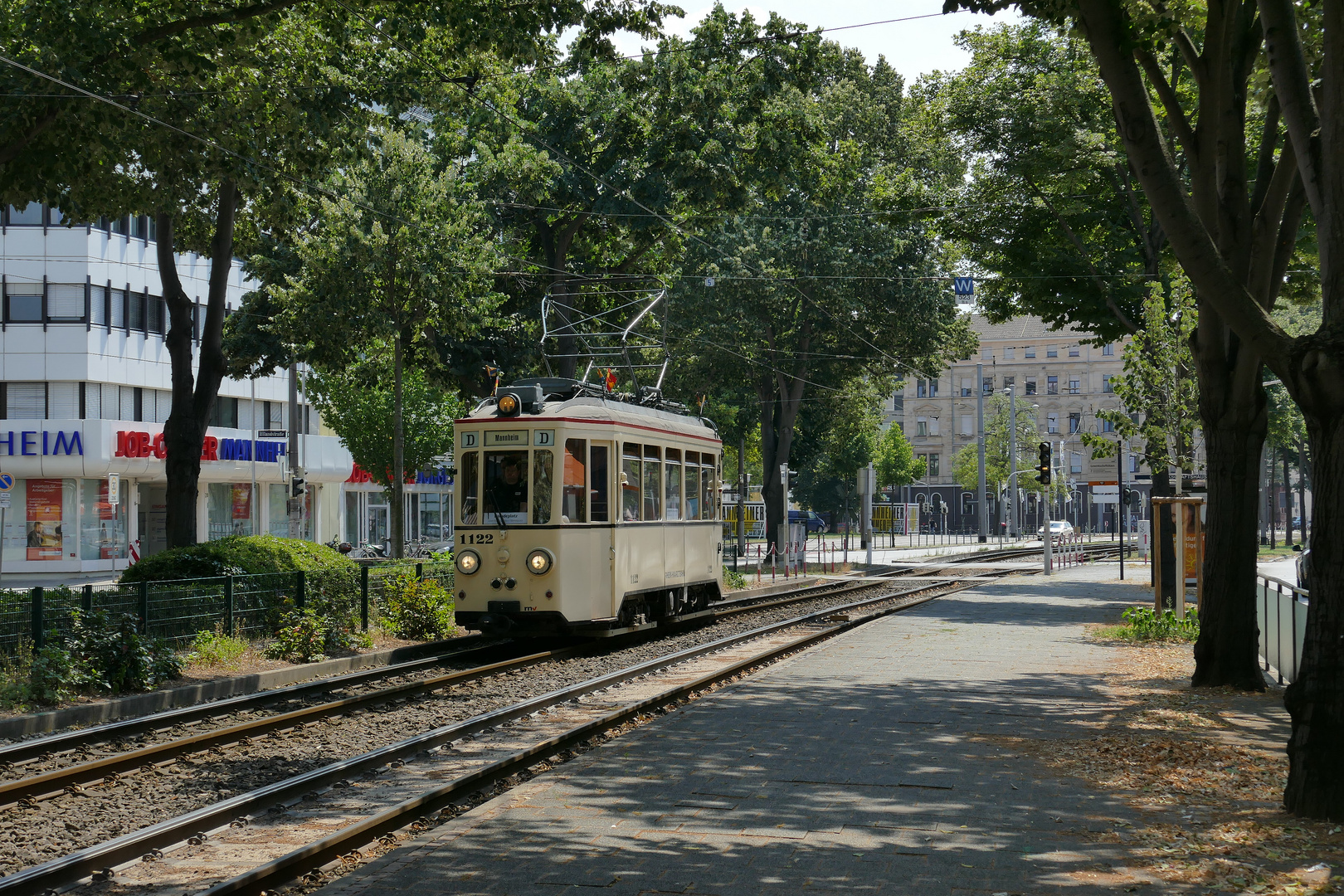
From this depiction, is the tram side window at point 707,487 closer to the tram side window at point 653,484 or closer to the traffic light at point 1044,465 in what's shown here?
the tram side window at point 653,484

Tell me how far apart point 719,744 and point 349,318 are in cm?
1623

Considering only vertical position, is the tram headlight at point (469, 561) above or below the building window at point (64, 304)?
below

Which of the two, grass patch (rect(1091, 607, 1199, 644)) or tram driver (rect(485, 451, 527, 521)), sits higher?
tram driver (rect(485, 451, 527, 521))

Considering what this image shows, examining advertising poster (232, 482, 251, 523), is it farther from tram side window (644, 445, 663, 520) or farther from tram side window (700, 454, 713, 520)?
tram side window (644, 445, 663, 520)

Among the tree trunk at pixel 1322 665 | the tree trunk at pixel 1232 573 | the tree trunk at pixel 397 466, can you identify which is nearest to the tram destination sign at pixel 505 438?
the tree trunk at pixel 397 466

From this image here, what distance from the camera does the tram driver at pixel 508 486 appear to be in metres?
16.4

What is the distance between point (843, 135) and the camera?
41.6 meters

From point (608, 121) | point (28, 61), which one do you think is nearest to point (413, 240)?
point (608, 121)

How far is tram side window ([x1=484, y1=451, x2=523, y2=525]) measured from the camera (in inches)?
646

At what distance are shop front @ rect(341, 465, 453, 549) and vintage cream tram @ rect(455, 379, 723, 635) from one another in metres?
41.2

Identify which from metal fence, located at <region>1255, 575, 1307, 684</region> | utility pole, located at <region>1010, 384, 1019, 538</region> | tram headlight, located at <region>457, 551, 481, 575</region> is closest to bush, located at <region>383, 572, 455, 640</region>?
tram headlight, located at <region>457, 551, 481, 575</region>

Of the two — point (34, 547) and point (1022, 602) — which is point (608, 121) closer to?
point (1022, 602)

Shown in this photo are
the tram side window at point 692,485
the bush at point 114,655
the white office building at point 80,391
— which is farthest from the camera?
the white office building at point 80,391

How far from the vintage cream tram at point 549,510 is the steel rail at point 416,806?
3153 millimetres
